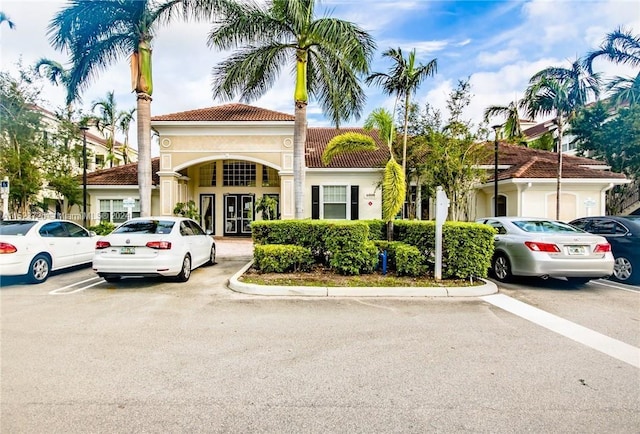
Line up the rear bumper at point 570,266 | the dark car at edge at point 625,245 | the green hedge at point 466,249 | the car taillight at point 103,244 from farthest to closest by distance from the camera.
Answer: the dark car at edge at point 625,245
the green hedge at point 466,249
the car taillight at point 103,244
the rear bumper at point 570,266

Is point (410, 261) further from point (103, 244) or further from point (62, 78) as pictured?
point (62, 78)

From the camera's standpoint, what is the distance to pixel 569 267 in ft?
24.9

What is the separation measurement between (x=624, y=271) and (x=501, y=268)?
308 centimetres

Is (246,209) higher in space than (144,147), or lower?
lower

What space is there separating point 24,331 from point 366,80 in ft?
39.9

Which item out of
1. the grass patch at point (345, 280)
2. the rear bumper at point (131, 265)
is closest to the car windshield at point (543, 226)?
the grass patch at point (345, 280)

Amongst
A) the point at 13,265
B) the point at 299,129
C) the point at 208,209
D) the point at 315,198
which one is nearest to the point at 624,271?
the point at 299,129

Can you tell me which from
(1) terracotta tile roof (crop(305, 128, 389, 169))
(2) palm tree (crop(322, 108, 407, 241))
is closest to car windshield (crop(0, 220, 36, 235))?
(2) palm tree (crop(322, 108, 407, 241))

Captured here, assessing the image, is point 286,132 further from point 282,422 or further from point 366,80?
point 282,422

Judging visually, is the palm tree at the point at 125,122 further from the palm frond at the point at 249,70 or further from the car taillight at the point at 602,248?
the car taillight at the point at 602,248

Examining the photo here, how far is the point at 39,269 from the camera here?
8.32m

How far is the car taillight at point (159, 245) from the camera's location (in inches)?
304

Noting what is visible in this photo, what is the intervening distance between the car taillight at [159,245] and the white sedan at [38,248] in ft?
9.68

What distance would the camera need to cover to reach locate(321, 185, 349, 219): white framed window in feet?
60.9
